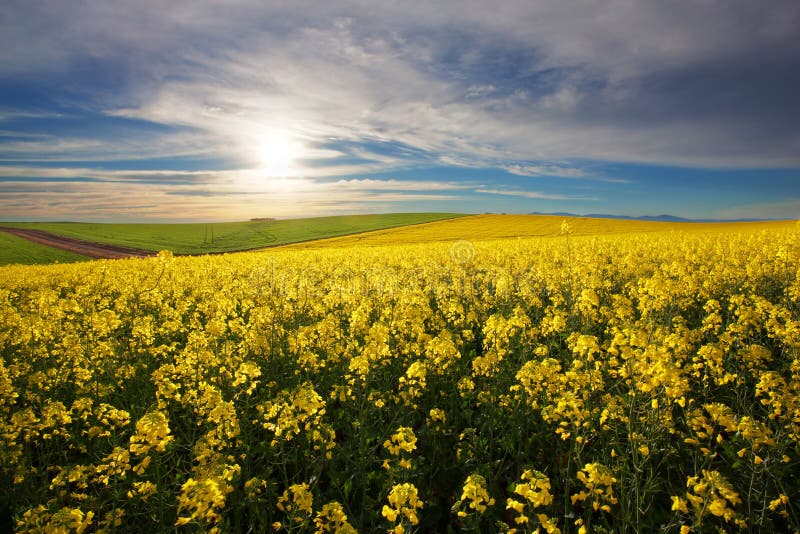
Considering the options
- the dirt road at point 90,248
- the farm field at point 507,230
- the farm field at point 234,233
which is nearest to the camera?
the dirt road at point 90,248

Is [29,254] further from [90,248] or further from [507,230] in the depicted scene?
[507,230]

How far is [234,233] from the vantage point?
6712 centimetres

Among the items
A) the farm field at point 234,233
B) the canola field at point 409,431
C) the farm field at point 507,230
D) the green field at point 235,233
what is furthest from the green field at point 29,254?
the canola field at point 409,431

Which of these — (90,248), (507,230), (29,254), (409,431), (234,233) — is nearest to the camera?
(409,431)

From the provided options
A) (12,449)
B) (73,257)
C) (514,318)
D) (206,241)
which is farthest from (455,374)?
(206,241)

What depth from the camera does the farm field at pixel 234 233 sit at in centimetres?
5359

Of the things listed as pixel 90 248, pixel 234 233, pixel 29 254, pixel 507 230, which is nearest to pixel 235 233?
pixel 234 233

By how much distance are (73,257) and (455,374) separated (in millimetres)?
48606

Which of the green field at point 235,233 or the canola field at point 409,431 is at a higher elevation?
the green field at point 235,233

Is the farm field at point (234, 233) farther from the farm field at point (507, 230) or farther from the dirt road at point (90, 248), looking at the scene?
the farm field at point (507, 230)

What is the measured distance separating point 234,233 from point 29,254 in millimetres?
30499

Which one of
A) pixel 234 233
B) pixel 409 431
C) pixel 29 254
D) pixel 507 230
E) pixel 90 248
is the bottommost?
pixel 29 254

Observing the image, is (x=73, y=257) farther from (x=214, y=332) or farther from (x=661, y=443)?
(x=661, y=443)

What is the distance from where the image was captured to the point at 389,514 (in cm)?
225
